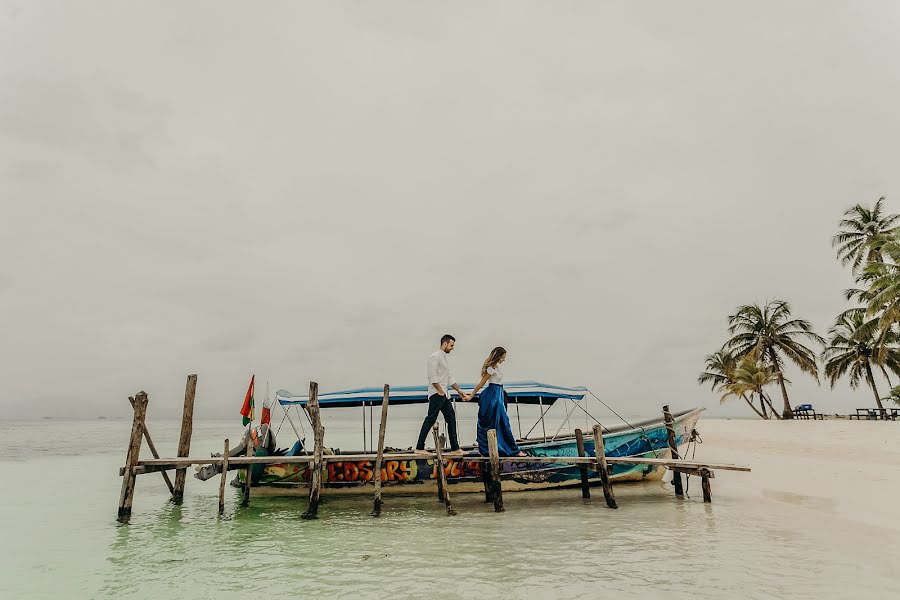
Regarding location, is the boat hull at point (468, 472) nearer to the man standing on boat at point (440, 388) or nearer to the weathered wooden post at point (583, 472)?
the weathered wooden post at point (583, 472)

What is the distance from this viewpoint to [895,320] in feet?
81.1

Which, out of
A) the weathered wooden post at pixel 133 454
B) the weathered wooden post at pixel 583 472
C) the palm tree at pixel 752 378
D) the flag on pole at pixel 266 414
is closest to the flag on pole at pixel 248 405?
the flag on pole at pixel 266 414

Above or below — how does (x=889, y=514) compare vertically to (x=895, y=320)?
below

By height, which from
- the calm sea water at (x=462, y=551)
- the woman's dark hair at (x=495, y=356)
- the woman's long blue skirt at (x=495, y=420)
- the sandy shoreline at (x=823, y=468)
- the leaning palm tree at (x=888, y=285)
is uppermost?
the leaning palm tree at (x=888, y=285)

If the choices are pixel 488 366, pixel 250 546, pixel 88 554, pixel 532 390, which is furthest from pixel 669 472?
pixel 88 554

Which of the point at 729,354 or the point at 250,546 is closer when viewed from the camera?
the point at 250,546

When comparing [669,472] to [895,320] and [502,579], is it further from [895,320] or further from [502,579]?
[895,320]

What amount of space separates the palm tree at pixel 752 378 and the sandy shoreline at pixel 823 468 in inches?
414

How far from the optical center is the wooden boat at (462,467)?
40.7ft

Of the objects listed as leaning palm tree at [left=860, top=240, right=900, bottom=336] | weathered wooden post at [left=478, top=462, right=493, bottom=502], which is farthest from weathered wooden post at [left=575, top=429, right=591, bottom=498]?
leaning palm tree at [left=860, top=240, right=900, bottom=336]

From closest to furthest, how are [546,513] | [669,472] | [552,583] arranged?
[552,583]
[546,513]
[669,472]

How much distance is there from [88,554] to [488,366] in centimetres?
816

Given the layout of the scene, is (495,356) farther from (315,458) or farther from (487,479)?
(315,458)

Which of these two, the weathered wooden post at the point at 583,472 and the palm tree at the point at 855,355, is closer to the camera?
the weathered wooden post at the point at 583,472
